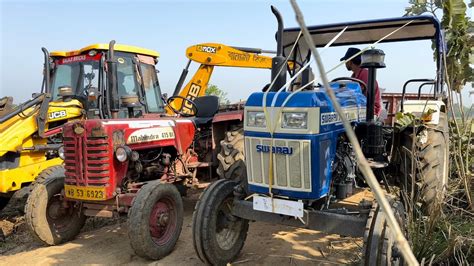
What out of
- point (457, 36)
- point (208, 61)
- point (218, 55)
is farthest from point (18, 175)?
point (457, 36)

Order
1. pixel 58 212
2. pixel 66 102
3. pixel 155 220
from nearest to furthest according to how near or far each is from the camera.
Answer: pixel 155 220 < pixel 58 212 < pixel 66 102

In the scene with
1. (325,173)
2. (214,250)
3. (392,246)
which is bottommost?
(214,250)

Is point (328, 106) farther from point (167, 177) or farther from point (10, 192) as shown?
point (10, 192)

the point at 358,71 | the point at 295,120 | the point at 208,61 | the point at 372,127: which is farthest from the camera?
the point at 208,61

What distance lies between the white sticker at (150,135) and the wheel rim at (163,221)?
80 centimetres

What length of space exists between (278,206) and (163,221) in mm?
1674

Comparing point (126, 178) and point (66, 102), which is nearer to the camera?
point (126, 178)

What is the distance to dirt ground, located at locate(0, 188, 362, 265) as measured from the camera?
4.14 metres

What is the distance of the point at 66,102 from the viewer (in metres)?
6.48

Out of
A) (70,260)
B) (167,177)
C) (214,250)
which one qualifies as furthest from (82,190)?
(214,250)

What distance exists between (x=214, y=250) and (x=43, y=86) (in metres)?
4.64

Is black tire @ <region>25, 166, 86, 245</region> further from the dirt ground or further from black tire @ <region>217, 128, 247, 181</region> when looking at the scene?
black tire @ <region>217, 128, 247, 181</region>

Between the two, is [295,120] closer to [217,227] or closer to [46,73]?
Answer: [217,227]

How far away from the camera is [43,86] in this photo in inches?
271
